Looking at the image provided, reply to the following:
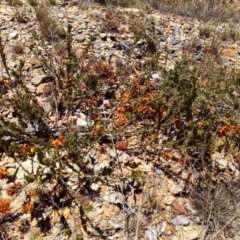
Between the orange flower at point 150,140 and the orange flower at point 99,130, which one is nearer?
the orange flower at point 99,130

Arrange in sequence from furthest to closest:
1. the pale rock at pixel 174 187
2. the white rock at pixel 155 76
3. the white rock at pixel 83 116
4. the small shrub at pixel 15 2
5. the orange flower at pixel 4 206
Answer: the small shrub at pixel 15 2, the white rock at pixel 155 76, the white rock at pixel 83 116, the pale rock at pixel 174 187, the orange flower at pixel 4 206

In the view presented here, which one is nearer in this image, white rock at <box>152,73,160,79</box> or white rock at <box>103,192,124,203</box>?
white rock at <box>103,192,124,203</box>

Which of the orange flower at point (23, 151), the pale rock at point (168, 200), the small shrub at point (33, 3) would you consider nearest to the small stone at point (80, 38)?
the small shrub at point (33, 3)

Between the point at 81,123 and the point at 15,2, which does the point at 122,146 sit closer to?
the point at 81,123

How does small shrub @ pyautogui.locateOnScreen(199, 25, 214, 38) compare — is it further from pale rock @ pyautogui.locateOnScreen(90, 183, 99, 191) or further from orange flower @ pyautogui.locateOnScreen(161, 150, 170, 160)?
pale rock @ pyautogui.locateOnScreen(90, 183, 99, 191)

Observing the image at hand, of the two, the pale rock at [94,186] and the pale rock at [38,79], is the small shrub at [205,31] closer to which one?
the pale rock at [38,79]

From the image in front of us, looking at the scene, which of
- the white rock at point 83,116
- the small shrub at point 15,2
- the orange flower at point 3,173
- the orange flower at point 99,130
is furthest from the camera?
the small shrub at point 15,2

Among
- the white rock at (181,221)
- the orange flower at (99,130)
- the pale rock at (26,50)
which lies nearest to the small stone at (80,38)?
the pale rock at (26,50)

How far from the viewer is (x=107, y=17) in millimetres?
5129

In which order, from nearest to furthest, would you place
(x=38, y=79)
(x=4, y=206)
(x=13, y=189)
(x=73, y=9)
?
(x=4, y=206)
(x=13, y=189)
(x=38, y=79)
(x=73, y=9)

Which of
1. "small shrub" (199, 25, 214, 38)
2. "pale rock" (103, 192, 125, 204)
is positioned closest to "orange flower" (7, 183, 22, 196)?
"pale rock" (103, 192, 125, 204)

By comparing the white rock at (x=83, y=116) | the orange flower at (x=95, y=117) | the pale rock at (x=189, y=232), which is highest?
the orange flower at (x=95, y=117)

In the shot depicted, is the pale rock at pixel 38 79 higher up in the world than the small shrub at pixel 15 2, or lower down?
lower down

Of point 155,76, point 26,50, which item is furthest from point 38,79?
point 155,76
